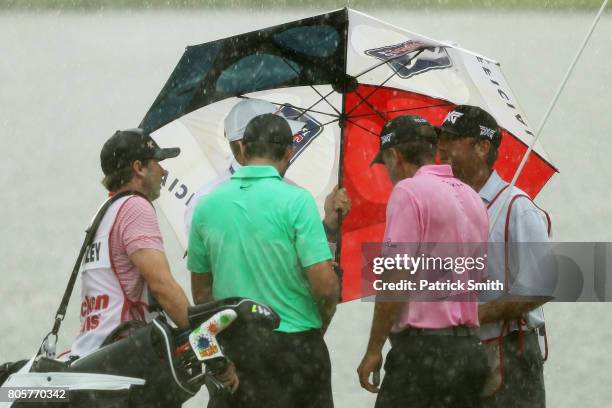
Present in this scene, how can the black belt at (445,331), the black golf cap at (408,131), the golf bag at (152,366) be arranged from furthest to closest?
the black golf cap at (408,131), the black belt at (445,331), the golf bag at (152,366)

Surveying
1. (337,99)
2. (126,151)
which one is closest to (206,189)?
(337,99)

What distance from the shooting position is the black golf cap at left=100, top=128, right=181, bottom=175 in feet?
11.6

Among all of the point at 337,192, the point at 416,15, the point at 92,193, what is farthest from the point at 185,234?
the point at 416,15

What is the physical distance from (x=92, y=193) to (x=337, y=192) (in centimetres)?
729

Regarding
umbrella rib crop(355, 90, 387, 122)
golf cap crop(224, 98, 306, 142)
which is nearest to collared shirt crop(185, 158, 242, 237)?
golf cap crop(224, 98, 306, 142)

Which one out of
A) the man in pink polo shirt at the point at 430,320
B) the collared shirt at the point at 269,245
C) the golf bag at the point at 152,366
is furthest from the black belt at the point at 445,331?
the golf bag at the point at 152,366

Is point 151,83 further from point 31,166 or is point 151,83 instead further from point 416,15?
point 416,15

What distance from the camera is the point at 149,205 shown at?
→ 3.45 metres

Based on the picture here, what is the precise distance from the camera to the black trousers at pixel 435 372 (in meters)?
3.38

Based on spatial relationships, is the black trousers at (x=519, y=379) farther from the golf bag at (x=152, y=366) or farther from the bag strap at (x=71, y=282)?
the bag strap at (x=71, y=282)

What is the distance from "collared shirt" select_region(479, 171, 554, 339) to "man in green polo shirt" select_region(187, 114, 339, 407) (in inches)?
21.8

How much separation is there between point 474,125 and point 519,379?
80 centimetres

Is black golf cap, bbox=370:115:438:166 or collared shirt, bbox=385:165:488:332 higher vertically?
black golf cap, bbox=370:115:438:166

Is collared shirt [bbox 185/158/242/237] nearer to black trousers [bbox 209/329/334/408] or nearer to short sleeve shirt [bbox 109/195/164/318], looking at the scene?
short sleeve shirt [bbox 109/195/164/318]
